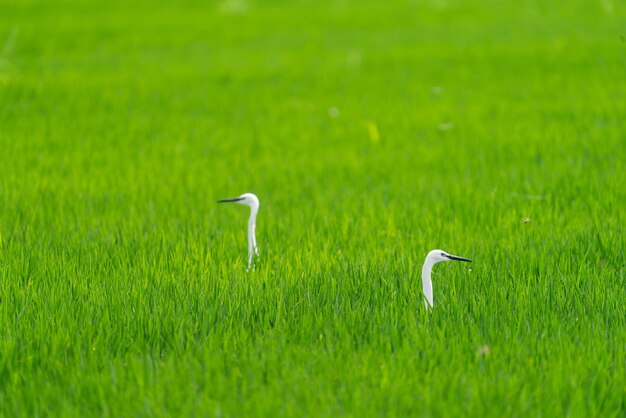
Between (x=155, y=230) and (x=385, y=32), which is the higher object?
(x=385, y=32)

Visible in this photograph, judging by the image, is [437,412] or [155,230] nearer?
[437,412]

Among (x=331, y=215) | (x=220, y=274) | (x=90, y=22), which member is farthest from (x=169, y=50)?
(x=220, y=274)

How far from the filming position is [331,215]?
572cm

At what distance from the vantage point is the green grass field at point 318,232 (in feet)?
10.6

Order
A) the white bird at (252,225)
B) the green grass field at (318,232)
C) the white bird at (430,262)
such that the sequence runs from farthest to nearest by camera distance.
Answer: the white bird at (252,225), the white bird at (430,262), the green grass field at (318,232)

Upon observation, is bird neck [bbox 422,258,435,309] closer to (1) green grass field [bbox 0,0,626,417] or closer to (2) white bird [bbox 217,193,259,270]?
(1) green grass field [bbox 0,0,626,417]

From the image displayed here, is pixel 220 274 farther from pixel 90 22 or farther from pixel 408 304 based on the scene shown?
pixel 90 22

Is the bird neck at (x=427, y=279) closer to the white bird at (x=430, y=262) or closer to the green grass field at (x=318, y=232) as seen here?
the white bird at (x=430, y=262)

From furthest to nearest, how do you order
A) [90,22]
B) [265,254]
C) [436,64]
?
1. [90,22]
2. [436,64]
3. [265,254]

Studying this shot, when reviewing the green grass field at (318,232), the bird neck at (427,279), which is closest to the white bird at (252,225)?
the green grass field at (318,232)

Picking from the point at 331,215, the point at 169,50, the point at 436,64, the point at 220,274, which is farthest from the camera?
the point at 169,50

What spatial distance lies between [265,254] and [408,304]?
120cm

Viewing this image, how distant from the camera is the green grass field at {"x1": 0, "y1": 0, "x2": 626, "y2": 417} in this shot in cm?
324

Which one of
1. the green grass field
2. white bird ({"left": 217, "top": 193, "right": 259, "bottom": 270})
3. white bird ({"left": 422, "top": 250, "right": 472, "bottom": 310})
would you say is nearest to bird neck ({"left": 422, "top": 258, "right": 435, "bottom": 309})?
white bird ({"left": 422, "top": 250, "right": 472, "bottom": 310})
